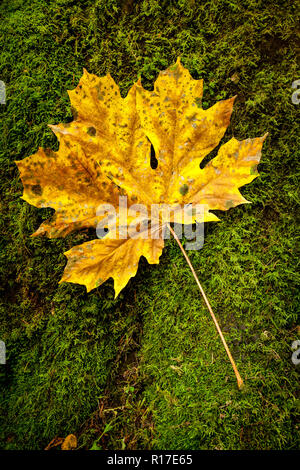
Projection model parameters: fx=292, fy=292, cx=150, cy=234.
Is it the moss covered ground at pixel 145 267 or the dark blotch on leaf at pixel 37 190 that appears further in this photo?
the moss covered ground at pixel 145 267

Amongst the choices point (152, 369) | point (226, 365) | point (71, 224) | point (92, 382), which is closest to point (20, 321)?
point (92, 382)

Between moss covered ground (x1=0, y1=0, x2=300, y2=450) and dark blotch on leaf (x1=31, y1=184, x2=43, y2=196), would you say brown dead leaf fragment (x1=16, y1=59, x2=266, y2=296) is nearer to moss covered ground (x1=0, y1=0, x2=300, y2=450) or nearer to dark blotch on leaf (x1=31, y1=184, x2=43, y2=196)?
dark blotch on leaf (x1=31, y1=184, x2=43, y2=196)

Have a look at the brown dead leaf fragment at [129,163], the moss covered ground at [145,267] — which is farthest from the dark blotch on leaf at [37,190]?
the moss covered ground at [145,267]

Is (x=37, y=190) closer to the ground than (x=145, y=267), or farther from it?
farther from it

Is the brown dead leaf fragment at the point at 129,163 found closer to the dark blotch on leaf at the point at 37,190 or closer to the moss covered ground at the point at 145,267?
the dark blotch on leaf at the point at 37,190

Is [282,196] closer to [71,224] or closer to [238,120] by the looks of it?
[238,120]

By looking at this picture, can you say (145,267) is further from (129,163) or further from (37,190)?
(37,190)

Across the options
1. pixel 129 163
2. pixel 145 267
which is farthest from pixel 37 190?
pixel 145 267
